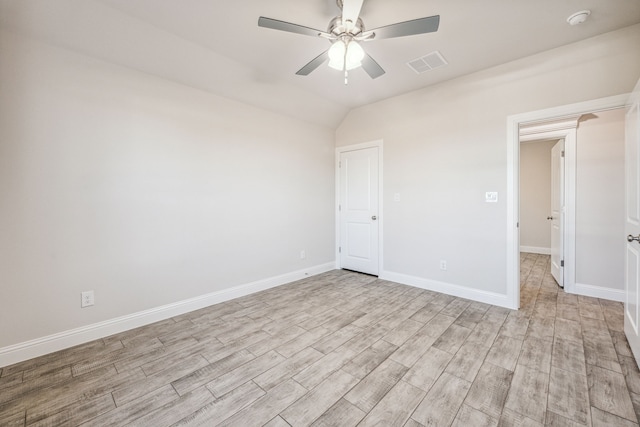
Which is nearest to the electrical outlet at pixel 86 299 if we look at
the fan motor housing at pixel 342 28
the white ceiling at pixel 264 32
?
the white ceiling at pixel 264 32

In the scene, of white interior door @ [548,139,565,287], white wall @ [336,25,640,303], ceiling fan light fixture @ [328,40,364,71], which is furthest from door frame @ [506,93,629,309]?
ceiling fan light fixture @ [328,40,364,71]

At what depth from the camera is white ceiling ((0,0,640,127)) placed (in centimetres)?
196

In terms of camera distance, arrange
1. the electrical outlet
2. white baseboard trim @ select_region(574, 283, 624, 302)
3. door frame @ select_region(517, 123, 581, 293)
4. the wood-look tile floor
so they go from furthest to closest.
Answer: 1. door frame @ select_region(517, 123, 581, 293)
2. white baseboard trim @ select_region(574, 283, 624, 302)
3. the electrical outlet
4. the wood-look tile floor

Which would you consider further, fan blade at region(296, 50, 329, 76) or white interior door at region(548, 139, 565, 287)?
white interior door at region(548, 139, 565, 287)

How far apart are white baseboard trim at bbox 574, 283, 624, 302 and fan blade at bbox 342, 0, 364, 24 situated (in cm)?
411

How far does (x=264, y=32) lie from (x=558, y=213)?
14.5 ft

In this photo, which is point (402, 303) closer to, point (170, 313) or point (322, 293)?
point (322, 293)

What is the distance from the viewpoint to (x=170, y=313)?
2771 mm

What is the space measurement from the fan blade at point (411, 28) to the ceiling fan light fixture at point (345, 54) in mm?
169

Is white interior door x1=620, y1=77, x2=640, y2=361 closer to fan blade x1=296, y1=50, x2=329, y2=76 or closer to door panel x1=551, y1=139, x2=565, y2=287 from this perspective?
door panel x1=551, y1=139, x2=565, y2=287

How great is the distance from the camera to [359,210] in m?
4.36

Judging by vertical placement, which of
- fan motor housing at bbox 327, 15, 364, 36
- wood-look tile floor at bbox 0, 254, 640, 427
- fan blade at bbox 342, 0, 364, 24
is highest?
fan motor housing at bbox 327, 15, 364, 36

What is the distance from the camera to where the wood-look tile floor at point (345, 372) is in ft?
4.92

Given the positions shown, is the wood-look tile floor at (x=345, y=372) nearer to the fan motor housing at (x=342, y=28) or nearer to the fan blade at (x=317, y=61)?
the fan blade at (x=317, y=61)
